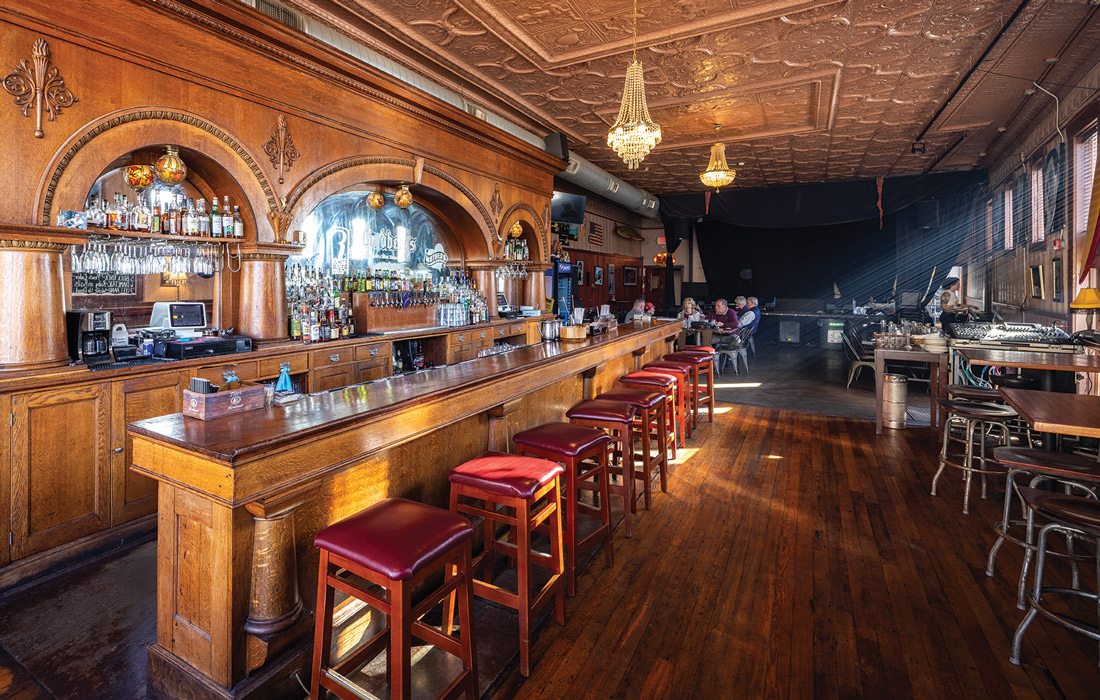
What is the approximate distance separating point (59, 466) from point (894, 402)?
22.6 feet

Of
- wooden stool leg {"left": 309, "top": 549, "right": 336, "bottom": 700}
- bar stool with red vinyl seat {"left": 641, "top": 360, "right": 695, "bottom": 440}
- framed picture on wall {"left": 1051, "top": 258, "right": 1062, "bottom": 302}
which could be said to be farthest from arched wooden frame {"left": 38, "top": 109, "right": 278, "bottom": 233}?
framed picture on wall {"left": 1051, "top": 258, "right": 1062, "bottom": 302}

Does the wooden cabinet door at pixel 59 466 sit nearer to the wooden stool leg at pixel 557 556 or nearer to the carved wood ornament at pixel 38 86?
the carved wood ornament at pixel 38 86

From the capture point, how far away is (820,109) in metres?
6.29

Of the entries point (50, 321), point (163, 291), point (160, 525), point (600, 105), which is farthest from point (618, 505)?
point (600, 105)

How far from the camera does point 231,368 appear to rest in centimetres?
355

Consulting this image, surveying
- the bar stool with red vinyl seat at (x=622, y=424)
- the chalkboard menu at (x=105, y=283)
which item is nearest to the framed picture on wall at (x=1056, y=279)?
the bar stool with red vinyl seat at (x=622, y=424)

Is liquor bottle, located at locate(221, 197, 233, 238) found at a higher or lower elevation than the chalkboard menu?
higher

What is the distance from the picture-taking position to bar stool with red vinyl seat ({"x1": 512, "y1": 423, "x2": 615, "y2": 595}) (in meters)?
2.51

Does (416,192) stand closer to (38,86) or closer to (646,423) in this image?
(38,86)

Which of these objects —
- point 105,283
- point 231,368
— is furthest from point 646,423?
point 105,283

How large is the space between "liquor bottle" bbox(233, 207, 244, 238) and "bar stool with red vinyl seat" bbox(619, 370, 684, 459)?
10.3 ft

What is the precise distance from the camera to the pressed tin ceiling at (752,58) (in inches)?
160

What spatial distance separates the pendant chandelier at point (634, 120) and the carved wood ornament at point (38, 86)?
141 inches

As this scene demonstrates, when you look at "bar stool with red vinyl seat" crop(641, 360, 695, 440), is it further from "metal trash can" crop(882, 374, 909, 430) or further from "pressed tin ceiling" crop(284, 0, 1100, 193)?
"pressed tin ceiling" crop(284, 0, 1100, 193)
